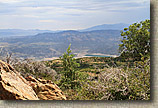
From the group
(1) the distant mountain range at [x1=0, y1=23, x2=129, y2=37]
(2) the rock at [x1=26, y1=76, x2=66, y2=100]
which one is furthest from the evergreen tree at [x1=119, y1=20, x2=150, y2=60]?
(2) the rock at [x1=26, y1=76, x2=66, y2=100]

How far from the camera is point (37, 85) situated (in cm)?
403

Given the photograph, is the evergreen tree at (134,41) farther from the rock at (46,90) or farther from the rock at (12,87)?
the rock at (12,87)

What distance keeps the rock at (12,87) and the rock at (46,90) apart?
0.12 m

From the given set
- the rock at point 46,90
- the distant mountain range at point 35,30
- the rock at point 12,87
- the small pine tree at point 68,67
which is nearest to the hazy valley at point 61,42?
the distant mountain range at point 35,30

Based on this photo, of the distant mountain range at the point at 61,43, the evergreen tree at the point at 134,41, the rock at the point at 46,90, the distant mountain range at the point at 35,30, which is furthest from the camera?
the distant mountain range at the point at 61,43

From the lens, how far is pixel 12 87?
362 cm

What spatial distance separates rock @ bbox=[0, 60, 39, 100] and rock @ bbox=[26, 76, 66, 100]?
0.12 m

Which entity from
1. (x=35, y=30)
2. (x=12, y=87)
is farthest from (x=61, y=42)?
(x=12, y=87)

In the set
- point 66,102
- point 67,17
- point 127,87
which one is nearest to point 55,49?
point 67,17

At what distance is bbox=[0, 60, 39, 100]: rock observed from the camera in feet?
11.8

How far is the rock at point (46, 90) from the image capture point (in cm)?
385

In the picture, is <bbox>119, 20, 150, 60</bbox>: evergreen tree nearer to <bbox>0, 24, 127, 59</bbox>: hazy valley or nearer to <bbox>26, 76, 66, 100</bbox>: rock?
<bbox>0, 24, 127, 59</bbox>: hazy valley

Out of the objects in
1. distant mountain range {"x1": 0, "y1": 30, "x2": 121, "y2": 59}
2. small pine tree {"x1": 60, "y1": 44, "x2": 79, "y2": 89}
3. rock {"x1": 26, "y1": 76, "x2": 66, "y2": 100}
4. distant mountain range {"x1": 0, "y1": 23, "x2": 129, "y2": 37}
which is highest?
distant mountain range {"x1": 0, "y1": 23, "x2": 129, "y2": 37}

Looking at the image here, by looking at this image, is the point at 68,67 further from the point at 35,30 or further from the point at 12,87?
the point at 12,87
